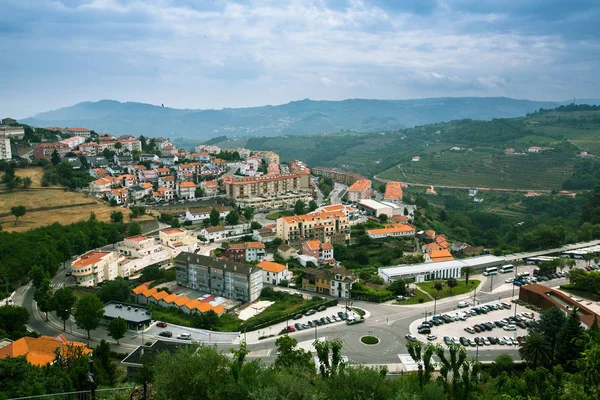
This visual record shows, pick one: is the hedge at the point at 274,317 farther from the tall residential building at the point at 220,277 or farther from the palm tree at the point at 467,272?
the palm tree at the point at 467,272

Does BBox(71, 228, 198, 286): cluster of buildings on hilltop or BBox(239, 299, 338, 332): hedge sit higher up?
BBox(71, 228, 198, 286): cluster of buildings on hilltop

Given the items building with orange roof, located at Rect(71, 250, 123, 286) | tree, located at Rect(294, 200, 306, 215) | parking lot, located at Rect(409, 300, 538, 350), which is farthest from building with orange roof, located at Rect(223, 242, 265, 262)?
parking lot, located at Rect(409, 300, 538, 350)

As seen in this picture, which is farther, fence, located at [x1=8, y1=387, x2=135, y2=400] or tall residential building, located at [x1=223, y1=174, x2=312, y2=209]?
tall residential building, located at [x1=223, y1=174, x2=312, y2=209]

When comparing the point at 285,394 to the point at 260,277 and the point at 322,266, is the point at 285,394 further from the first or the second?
the point at 322,266

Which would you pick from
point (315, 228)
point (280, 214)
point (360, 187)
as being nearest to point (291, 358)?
point (315, 228)

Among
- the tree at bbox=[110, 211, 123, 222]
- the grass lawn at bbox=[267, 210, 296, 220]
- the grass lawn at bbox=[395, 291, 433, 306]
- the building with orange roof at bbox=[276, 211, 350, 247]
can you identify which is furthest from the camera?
the grass lawn at bbox=[267, 210, 296, 220]

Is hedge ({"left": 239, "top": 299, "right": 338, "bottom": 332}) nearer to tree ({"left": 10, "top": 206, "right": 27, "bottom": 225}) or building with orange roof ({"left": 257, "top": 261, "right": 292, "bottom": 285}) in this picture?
building with orange roof ({"left": 257, "top": 261, "right": 292, "bottom": 285})
